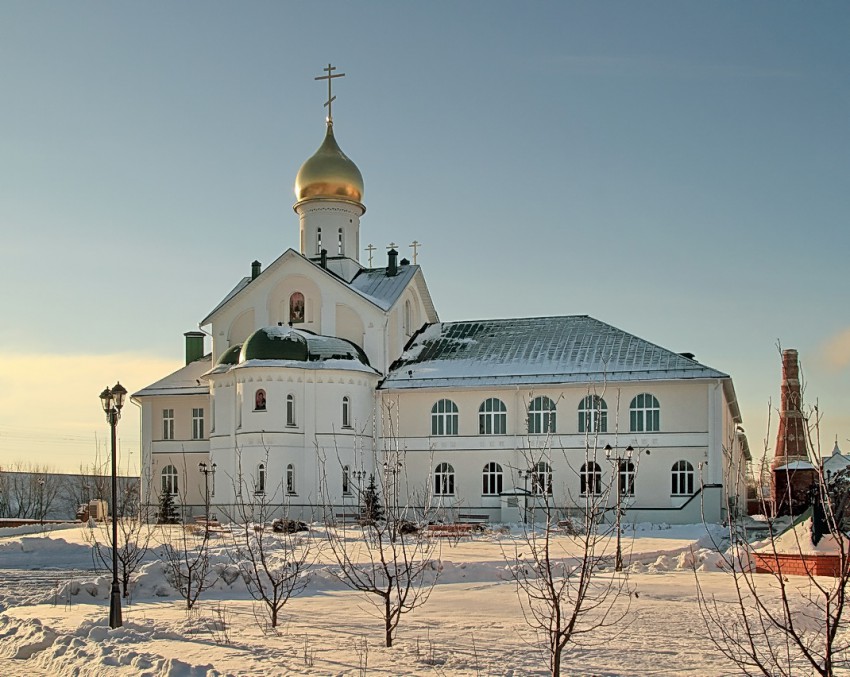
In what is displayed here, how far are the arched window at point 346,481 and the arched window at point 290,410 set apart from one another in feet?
9.35

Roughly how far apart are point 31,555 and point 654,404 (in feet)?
72.9

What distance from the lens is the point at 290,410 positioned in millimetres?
38000

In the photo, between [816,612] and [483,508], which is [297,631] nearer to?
[816,612]

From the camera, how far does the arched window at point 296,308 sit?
42500 millimetres

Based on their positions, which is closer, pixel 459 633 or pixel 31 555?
pixel 459 633

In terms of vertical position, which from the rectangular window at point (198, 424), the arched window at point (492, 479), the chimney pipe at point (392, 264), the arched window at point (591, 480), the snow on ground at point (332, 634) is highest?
the chimney pipe at point (392, 264)

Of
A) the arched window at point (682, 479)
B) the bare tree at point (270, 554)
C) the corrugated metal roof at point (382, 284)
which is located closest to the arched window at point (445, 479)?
the bare tree at point (270, 554)

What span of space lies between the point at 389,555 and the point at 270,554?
2782 mm

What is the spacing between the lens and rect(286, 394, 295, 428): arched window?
3778 cm

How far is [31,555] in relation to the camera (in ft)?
96.5

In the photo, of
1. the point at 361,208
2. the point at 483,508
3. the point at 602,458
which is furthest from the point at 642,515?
the point at 361,208

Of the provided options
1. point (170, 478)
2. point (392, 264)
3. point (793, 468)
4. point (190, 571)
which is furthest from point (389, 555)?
point (392, 264)

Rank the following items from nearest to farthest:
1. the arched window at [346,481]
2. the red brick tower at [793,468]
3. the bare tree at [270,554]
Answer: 1. the bare tree at [270,554]
2. the red brick tower at [793,468]
3. the arched window at [346,481]

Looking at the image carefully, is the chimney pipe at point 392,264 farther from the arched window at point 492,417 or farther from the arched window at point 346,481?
the arched window at point 346,481
